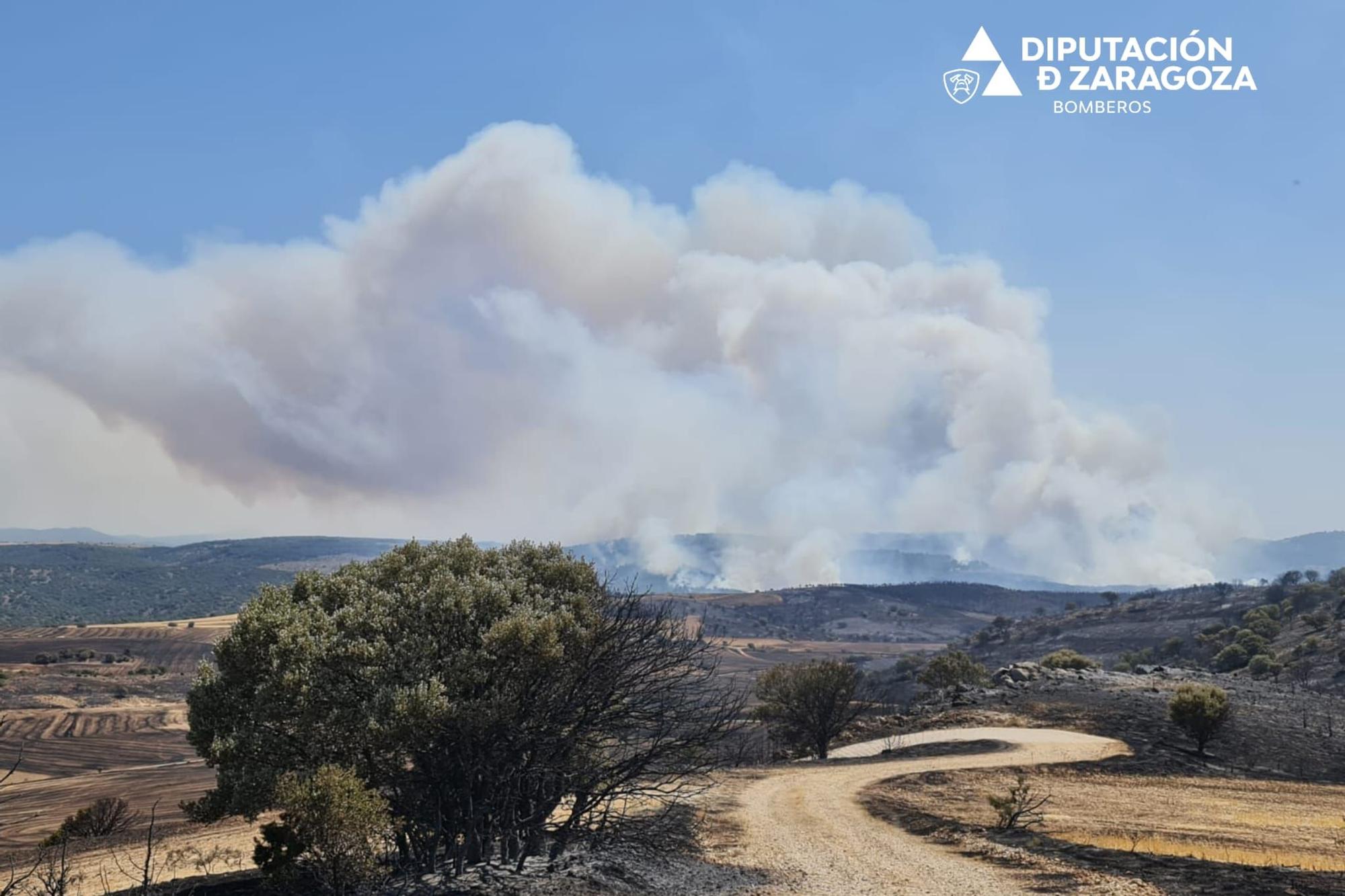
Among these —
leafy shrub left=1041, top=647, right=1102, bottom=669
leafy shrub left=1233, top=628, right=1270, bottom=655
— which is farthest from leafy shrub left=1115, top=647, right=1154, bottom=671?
leafy shrub left=1041, top=647, right=1102, bottom=669

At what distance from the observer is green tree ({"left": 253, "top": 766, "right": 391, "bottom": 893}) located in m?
15.7

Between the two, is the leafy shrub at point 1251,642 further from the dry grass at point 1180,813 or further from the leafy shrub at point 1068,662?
the dry grass at point 1180,813

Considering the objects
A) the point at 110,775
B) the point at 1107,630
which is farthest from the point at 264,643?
the point at 1107,630

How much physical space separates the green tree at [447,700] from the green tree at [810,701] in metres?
34.2

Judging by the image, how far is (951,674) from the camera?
75.6m

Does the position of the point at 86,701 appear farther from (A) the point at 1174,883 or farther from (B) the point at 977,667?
(A) the point at 1174,883

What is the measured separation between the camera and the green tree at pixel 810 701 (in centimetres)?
5303

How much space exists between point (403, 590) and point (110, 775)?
6627 centimetres

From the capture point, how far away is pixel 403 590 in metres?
19.5

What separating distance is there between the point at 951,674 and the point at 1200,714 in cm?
2986

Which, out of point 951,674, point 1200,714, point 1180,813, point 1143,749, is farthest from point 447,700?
point 951,674

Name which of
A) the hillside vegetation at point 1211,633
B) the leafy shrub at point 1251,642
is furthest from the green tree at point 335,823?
the leafy shrub at point 1251,642

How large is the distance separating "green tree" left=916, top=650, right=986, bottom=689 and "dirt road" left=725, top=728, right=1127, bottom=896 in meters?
26.8

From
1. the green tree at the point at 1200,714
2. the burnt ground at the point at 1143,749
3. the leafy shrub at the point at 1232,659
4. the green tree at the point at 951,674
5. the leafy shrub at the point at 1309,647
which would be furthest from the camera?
the leafy shrub at the point at 1232,659
